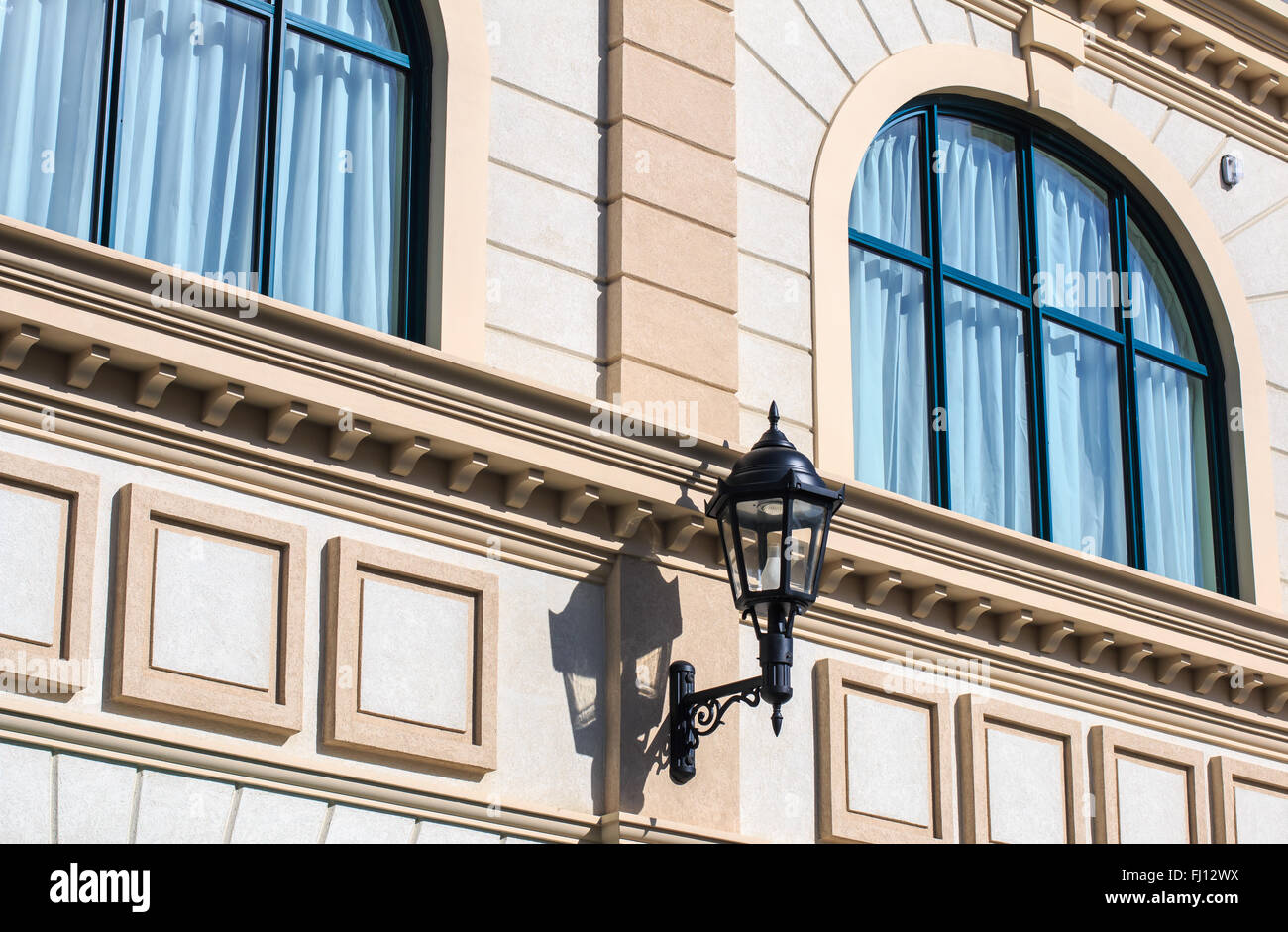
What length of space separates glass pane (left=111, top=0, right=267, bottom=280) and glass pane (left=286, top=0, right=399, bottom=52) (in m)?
0.43

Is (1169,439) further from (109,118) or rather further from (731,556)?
(109,118)

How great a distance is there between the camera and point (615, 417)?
9.85m

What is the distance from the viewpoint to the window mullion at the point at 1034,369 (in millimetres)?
12359

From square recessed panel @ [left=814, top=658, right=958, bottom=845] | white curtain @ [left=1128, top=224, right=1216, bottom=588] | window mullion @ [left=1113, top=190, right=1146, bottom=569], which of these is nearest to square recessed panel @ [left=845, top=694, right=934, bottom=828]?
square recessed panel @ [left=814, top=658, right=958, bottom=845]

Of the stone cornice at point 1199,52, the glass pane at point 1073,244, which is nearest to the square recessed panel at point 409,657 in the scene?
the glass pane at point 1073,244

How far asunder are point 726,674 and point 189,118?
378cm

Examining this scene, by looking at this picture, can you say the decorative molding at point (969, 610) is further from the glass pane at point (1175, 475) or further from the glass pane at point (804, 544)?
the glass pane at point (1175, 475)

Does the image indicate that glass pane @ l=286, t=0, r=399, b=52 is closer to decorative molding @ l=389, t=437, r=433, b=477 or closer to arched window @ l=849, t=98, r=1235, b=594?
decorative molding @ l=389, t=437, r=433, b=477

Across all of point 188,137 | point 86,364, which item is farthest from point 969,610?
point 86,364

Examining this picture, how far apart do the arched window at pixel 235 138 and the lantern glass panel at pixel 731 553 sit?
1.88 metres

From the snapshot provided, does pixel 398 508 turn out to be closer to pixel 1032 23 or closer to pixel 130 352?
pixel 130 352

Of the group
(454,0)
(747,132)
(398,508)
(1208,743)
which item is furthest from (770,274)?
(1208,743)

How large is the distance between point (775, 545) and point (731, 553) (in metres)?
0.31

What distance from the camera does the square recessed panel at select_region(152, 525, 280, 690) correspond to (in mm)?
8391
